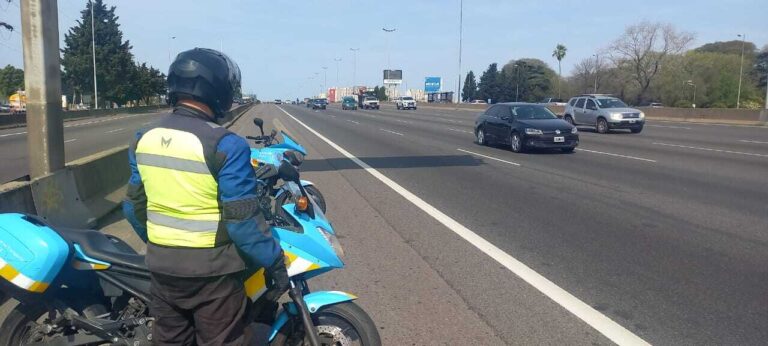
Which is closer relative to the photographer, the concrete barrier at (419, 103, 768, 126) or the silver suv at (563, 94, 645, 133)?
the silver suv at (563, 94, 645, 133)

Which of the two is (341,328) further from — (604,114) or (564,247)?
(604,114)

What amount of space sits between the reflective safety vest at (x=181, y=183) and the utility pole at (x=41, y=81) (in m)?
4.86

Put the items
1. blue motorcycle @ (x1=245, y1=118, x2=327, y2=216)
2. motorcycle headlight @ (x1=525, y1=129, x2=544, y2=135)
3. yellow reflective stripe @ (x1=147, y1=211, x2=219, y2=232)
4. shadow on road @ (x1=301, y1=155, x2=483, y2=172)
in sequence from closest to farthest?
1. yellow reflective stripe @ (x1=147, y1=211, x2=219, y2=232)
2. blue motorcycle @ (x1=245, y1=118, x2=327, y2=216)
3. shadow on road @ (x1=301, y1=155, x2=483, y2=172)
4. motorcycle headlight @ (x1=525, y1=129, x2=544, y2=135)

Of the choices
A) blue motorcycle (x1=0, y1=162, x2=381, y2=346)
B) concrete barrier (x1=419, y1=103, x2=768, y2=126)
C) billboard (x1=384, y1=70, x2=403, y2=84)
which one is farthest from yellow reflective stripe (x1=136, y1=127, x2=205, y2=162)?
billboard (x1=384, y1=70, x2=403, y2=84)

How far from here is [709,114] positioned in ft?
134

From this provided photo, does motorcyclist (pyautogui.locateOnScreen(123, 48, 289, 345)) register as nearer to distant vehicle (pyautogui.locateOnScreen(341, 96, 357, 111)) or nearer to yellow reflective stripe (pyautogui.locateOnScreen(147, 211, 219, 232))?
A: yellow reflective stripe (pyautogui.locateOnScreen(147, 211, 219, 232))

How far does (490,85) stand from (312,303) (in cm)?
11370

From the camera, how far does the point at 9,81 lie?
114 meters

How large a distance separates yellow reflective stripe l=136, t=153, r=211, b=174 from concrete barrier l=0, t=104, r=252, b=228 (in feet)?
7.24

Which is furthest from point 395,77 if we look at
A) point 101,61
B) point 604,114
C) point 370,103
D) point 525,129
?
point 525,129

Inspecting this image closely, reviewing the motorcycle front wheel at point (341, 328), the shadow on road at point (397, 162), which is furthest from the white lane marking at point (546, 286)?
the shadow on road at point (397, 162)

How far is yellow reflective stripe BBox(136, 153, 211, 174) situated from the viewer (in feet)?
8.81

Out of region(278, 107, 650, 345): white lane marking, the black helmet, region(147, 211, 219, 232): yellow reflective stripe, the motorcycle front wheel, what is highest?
the black helmet

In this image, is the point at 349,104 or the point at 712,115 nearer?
the point at 712,115
